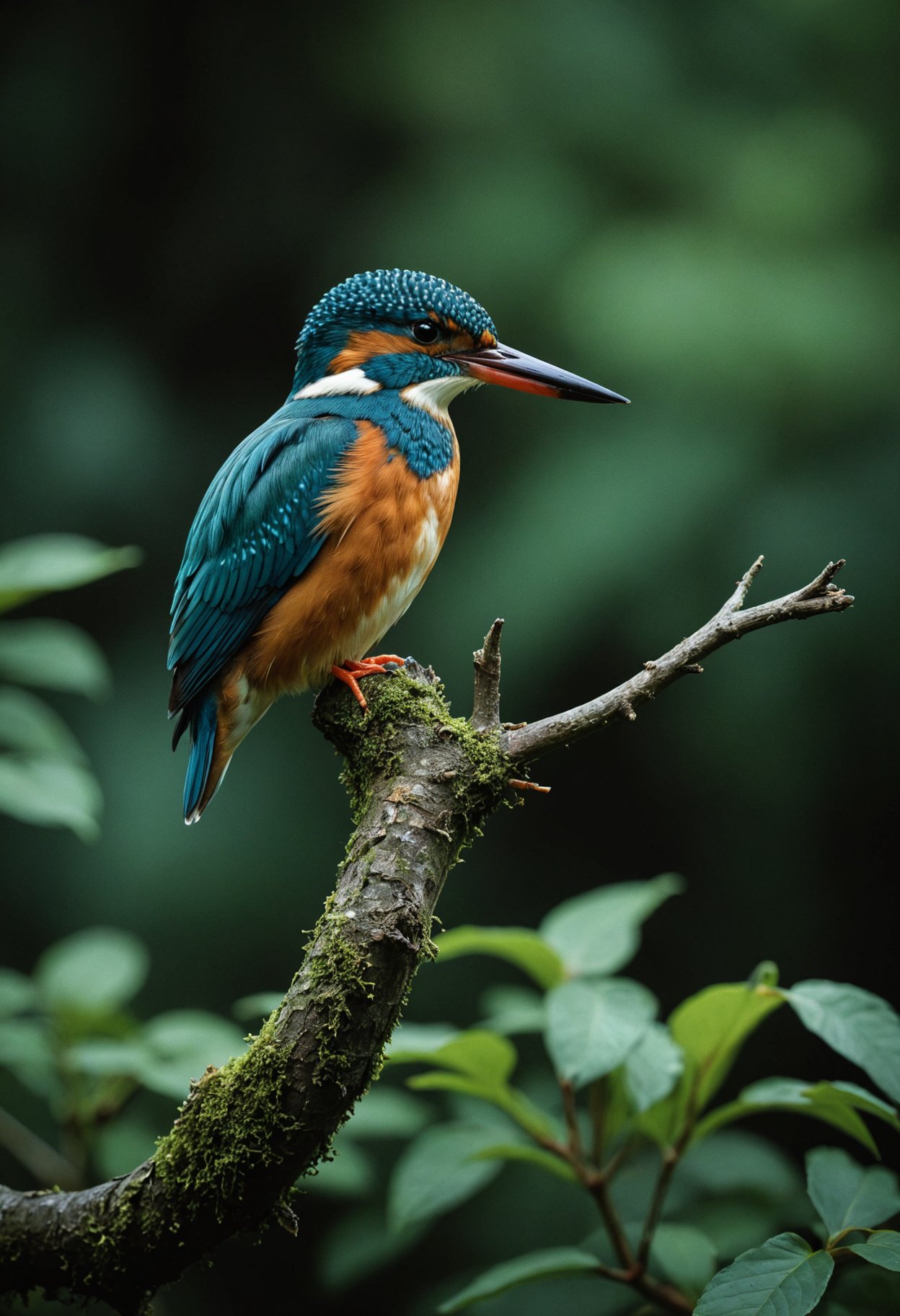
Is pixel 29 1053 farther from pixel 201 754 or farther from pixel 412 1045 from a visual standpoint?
pixel 412 1045

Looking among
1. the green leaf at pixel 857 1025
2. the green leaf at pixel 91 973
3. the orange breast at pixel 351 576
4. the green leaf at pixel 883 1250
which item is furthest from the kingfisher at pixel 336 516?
the green leaf at pixel 883 1250

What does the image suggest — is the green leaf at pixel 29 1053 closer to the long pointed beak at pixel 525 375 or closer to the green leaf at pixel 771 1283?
the green leaf at pixel 771 1283

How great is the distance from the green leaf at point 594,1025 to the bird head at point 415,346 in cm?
108

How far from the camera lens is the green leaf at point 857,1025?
4.76 feet

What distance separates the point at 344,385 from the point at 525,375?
365mm

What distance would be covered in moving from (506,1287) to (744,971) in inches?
65.3

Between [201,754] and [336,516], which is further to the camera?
[201,754]

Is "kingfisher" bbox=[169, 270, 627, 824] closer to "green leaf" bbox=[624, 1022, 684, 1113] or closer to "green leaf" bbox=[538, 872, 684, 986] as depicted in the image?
"green leaf" bbox=[538, 872, 684, 986]

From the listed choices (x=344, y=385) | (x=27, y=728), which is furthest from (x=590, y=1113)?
(x=344, y=385)

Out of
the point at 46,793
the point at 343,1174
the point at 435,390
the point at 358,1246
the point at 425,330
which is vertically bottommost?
the point at 358,1246

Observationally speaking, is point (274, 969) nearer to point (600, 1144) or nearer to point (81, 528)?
point (81, 528)

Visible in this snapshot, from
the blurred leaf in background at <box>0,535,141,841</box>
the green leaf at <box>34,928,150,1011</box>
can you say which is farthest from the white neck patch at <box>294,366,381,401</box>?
the green leaf at <box>34,928,150,1011</box>

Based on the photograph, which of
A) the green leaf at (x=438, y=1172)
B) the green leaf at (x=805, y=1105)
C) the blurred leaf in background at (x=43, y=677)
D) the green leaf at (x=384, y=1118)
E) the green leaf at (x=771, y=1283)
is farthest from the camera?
the green leaf at (x=384, y=1118)

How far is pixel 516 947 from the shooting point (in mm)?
1765
